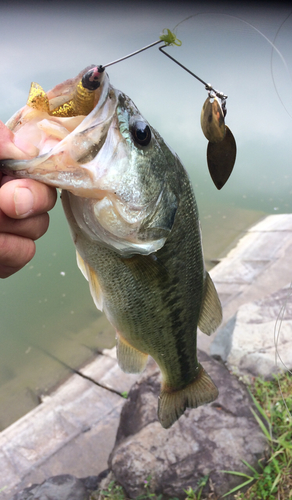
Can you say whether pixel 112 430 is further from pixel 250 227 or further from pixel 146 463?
pixel 250 227

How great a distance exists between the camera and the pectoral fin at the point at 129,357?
138cm

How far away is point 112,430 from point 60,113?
9.37ft

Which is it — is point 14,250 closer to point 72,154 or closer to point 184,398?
point 72,154

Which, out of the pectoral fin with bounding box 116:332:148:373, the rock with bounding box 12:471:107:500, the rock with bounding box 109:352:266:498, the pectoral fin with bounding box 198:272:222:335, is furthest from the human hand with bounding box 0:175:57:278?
the rock with bounding box 12:471:107:500

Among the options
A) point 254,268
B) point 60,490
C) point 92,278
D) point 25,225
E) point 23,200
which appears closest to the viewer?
point 23,200

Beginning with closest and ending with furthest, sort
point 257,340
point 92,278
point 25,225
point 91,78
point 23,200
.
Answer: point 91,78 → point 23,200 → point 25,225 → point 92,278 → point 257,340

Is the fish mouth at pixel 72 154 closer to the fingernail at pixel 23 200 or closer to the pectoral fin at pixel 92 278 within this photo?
the fingernail at pixel 23 200

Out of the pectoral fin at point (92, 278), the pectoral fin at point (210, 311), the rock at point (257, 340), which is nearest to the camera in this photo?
the pectoral fin at point (92, 278)

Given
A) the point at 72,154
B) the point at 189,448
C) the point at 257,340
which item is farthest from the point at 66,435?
the point at 72,154

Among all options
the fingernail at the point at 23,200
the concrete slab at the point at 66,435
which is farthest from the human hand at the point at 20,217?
the concrete slab at the point at 66,435

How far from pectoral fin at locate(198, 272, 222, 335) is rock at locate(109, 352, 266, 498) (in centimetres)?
115

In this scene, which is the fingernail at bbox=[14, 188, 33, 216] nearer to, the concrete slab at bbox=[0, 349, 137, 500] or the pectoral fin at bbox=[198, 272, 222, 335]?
the pectoral fin at bbox=[198, 272, 222, 335]

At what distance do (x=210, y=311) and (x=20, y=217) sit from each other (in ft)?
2.59

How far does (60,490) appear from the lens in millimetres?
2143
